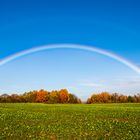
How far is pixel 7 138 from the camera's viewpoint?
718 inches

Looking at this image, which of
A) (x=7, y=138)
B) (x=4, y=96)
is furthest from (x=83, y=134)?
(x=4, y=96)

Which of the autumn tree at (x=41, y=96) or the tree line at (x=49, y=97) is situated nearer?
the tree line at (x=49, y=97)

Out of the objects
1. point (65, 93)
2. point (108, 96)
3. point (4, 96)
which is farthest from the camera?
point (108, 96)

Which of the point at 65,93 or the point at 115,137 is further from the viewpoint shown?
the point at 65,93

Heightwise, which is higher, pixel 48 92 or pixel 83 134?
pixel 48 92

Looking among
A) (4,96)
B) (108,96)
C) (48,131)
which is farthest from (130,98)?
(48,131)

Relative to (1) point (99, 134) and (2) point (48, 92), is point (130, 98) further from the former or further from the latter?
(1) point (99, 134)

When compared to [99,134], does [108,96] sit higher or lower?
higher

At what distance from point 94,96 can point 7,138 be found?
160 meters

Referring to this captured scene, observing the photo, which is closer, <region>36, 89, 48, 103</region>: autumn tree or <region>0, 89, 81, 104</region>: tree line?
<region>0, 89, 81, 104</region>: tree line

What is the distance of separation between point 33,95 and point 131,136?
156m

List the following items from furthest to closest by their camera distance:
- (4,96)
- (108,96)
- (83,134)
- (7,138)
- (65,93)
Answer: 1. (108,96)
2. (65,93)
3. (4,96)
4. (83,134)
5. (7,138)

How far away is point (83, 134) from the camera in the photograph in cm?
2019

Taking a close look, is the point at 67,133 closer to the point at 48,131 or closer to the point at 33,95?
the point at 48,131
